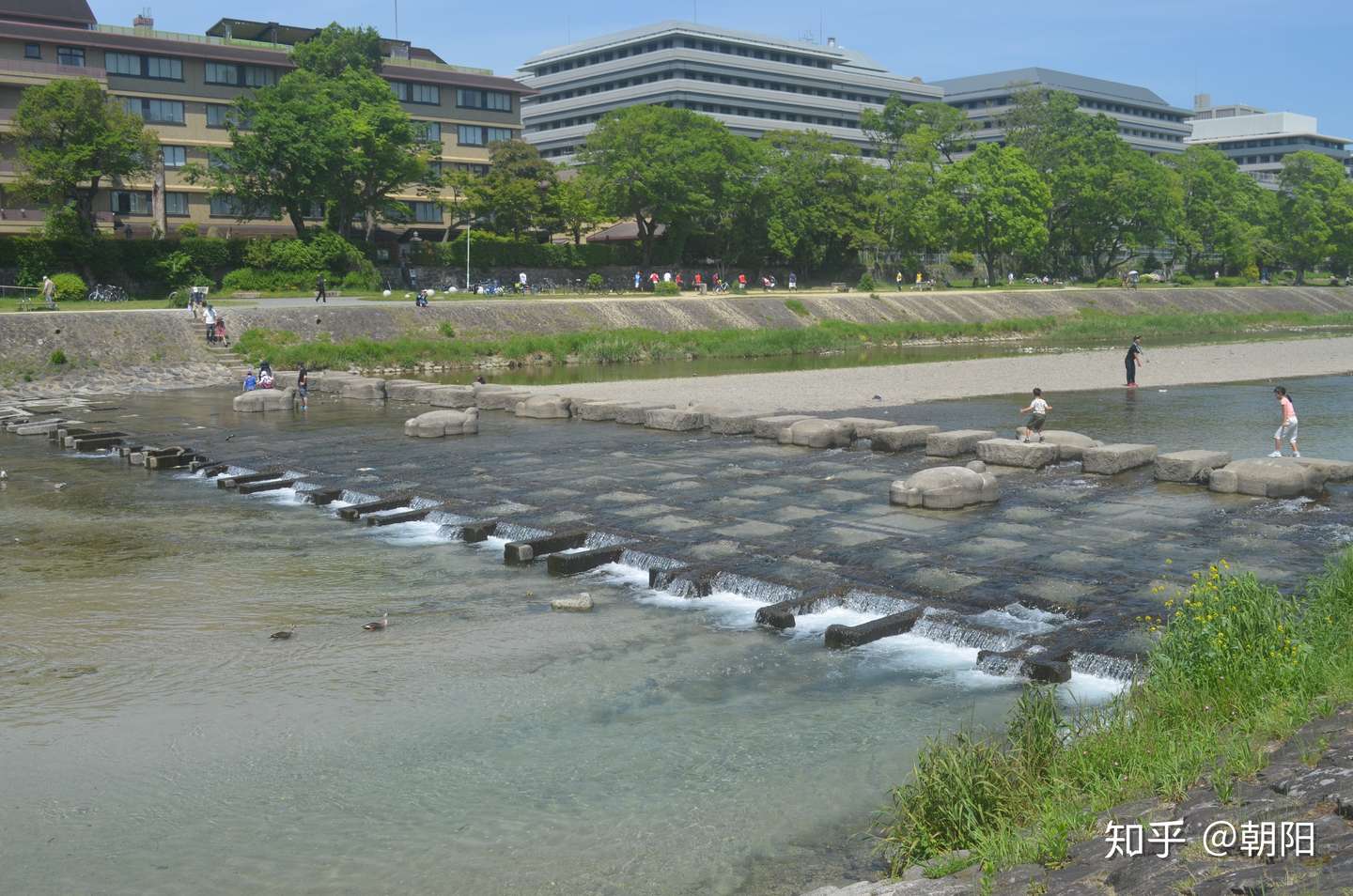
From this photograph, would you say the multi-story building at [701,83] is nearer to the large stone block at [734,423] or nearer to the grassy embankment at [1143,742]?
the large stone block at [734,423]

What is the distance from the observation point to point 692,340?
70500 mm

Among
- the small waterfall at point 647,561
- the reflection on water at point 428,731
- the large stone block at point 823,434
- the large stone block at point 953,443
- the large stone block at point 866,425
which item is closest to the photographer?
the reflection on water at point 428,731

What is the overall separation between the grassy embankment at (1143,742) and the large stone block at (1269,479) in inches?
486

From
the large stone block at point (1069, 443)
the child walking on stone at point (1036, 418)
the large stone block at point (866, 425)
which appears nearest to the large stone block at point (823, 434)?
the large stone block at point (866, 425)

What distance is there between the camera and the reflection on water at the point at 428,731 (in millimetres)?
11258

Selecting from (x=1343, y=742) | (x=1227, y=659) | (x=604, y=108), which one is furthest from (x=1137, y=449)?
(x=604, y=108)

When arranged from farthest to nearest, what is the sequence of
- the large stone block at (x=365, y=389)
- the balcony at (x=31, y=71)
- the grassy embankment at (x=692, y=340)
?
1. the balcony at (x=31, y=71)
2. the grassy embankment at (x=692, y=340)
3. the large stone block at (x=365, y=389)

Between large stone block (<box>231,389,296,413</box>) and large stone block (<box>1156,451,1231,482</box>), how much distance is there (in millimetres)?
30191

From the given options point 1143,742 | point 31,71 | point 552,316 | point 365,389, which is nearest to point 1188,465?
point 1143,742

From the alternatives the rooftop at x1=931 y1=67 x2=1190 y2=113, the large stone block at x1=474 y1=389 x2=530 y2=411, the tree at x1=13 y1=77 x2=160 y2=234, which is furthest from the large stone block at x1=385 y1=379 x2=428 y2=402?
the rooftop at x1=931 y1=67 x2=1190 y2=113

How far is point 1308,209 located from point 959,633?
136284 mm

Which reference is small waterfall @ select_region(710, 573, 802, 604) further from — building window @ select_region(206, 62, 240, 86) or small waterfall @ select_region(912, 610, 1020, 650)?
building window @ select_region(206, 62, 240, 86)

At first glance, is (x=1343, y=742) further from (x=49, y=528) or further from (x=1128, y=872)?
(x=49, y=528)

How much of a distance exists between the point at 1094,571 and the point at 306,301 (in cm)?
5689
